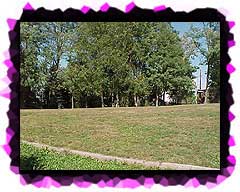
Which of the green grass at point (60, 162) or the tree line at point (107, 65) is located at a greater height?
the tree line at point (107, 65)

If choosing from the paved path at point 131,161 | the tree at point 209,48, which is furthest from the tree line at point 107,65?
the paved path at point 131,161

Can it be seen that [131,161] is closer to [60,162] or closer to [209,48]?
[60,162]

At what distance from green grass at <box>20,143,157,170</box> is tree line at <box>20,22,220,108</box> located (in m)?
0.23

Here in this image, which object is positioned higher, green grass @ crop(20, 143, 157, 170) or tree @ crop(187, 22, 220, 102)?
tree @ crop(187, 22, 220, 102)

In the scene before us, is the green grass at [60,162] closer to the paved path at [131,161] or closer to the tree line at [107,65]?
the paved path at [131,161]

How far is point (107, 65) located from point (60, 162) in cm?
51

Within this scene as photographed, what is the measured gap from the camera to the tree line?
9.57 feet

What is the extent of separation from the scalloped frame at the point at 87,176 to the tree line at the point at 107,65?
57 mm

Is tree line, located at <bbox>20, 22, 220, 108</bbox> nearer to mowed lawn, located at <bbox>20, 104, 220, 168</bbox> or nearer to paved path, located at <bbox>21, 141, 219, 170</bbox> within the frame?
mowed lawn, located at <bbox>20, 104, 220, 168</bbox>

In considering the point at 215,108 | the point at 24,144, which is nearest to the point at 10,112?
the point at 24,144

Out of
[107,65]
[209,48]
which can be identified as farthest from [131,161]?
[209,48]

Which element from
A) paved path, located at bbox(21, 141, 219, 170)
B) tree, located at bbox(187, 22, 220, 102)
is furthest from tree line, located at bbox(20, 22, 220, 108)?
paved path, located at bbox(21, 141, 219, 170)

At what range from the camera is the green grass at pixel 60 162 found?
2908mm

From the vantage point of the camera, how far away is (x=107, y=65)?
297 centimetres
